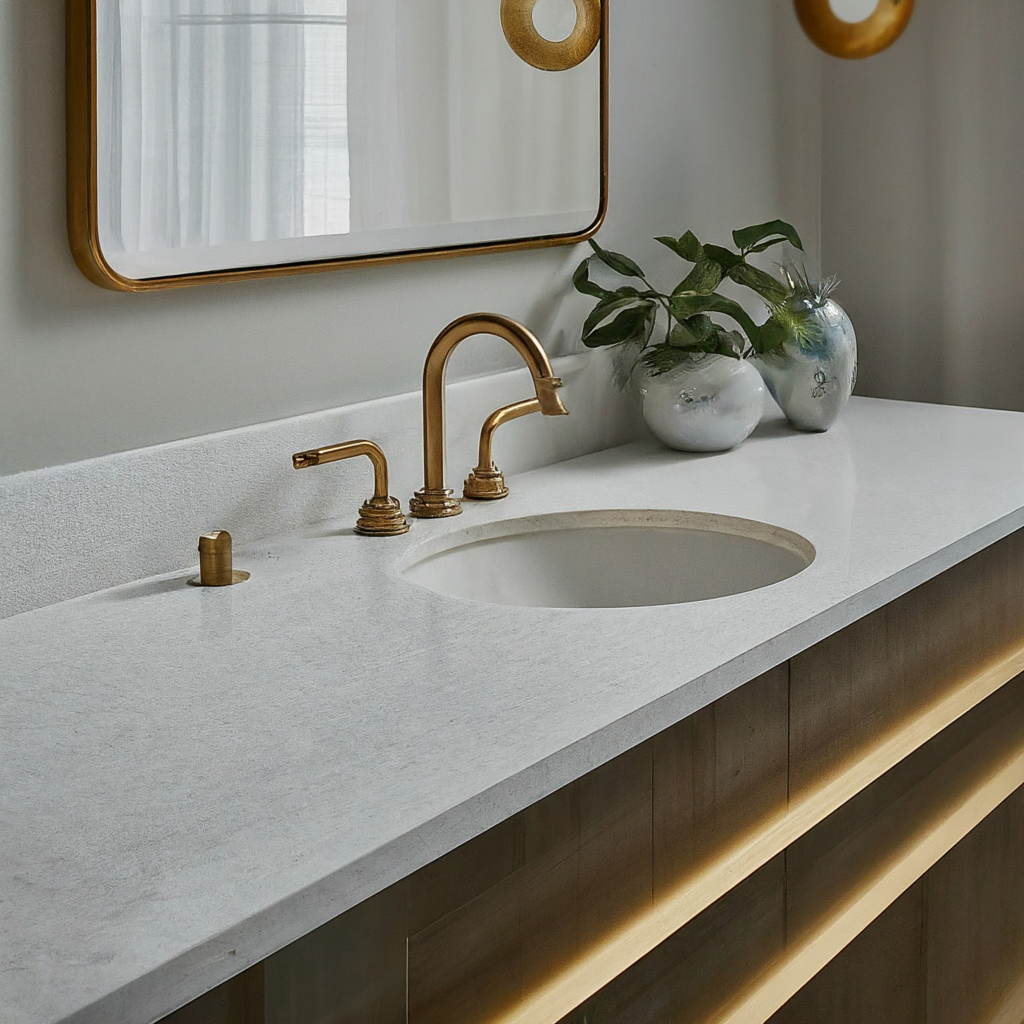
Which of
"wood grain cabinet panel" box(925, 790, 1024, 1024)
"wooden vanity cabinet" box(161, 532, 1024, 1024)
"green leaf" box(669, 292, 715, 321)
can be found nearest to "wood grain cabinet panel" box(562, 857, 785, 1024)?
"wooden vanity cabinet" box(161, 532, 1024, 1024)

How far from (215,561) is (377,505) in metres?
0.22

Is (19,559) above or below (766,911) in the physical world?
above

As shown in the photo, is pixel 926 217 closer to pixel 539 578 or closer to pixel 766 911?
pixel 539 578

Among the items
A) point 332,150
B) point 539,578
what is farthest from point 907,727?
point 332,150

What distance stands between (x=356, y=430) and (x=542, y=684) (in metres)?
0.56

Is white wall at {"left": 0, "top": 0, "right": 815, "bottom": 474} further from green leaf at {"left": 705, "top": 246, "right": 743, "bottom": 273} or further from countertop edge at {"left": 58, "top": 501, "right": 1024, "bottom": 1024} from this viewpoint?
countertop edge at {"left": 58, "top": 501, "right": 1024, "bottom": 1024}

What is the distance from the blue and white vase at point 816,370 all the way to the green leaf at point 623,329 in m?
0.18

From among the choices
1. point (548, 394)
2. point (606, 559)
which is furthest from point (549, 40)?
point (606, 559)

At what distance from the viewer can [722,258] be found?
1713 millimetres

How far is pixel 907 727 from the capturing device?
4.20ft

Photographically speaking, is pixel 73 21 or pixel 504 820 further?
pixel 73 21

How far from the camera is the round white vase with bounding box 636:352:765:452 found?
64.5 inches

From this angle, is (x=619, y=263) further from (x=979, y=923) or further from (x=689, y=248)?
(x=979, y=923)

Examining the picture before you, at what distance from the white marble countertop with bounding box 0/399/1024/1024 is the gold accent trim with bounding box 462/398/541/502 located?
3cm
